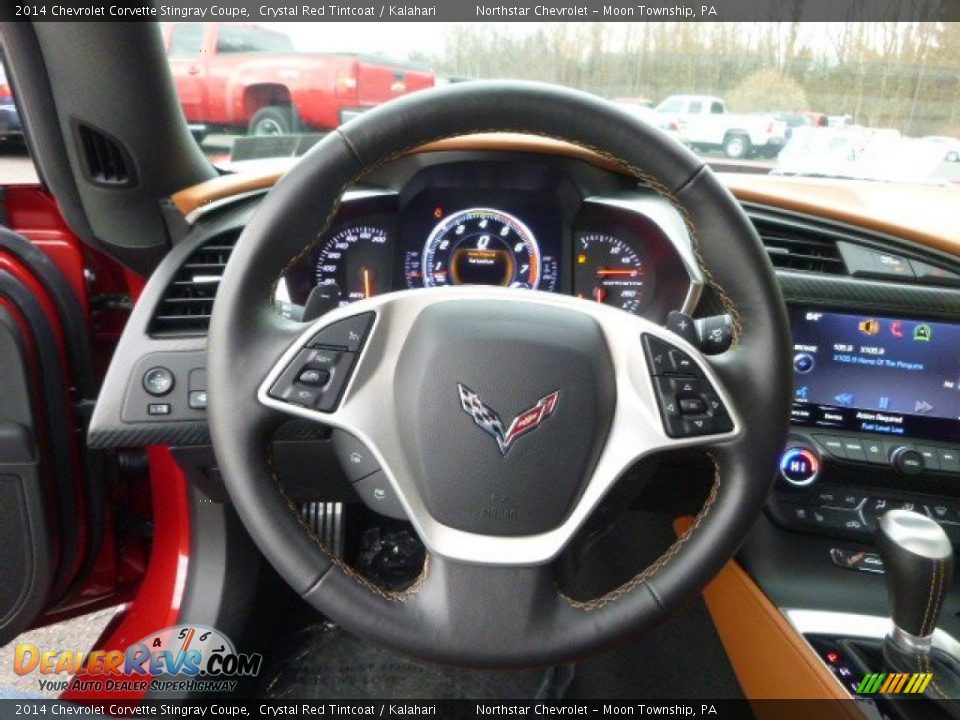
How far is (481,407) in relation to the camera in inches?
36.7

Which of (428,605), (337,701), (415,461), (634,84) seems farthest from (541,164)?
(337,701)

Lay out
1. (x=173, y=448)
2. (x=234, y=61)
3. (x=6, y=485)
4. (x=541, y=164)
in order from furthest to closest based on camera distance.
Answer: (x=234, y=61) < (x=541, y=164) < (x=6, y=485) < (x=173, y=448)

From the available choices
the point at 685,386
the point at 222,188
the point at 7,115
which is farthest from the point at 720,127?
the point at 7,115

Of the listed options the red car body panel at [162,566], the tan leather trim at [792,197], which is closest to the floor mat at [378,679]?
the red car body panel at [162,566]

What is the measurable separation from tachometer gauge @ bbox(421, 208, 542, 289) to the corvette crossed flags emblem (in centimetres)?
74

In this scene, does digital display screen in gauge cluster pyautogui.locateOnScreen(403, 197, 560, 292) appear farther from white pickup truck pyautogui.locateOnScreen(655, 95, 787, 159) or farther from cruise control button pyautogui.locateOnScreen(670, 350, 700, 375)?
cruise control button pyautogui.locateOnScreen(670, 350, 700, 375)

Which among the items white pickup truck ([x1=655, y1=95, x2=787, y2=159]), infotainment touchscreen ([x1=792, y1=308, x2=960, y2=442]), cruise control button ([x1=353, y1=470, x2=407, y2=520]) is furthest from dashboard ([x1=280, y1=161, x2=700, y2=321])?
cruise control button ([x1=353, y1=470, x2=407, y2=520])

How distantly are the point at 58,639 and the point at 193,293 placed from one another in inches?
49.2

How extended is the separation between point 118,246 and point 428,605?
3.35 ft

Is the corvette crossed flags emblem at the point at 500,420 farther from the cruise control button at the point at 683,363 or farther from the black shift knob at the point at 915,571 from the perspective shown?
the black shift knob at the point at 915,571

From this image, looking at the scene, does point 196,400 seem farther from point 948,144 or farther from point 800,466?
point 948,144

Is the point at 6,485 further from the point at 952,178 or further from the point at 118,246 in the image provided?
the point at 952,178

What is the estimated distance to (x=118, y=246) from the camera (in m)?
1.53

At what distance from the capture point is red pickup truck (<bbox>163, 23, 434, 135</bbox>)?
5.16 ft
